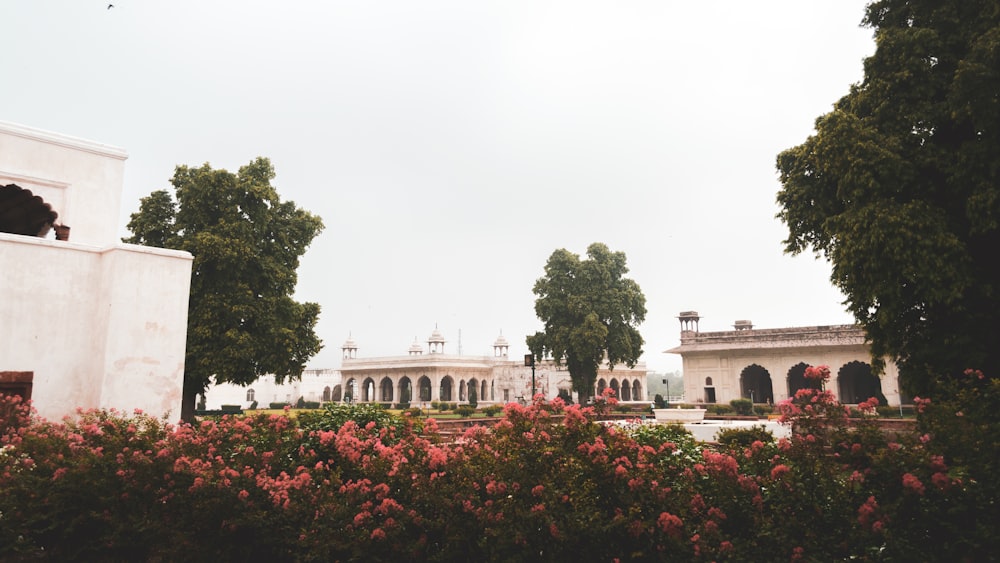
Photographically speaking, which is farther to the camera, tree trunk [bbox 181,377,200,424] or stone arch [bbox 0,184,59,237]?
tree trunk [bbox 181,377,200,424]

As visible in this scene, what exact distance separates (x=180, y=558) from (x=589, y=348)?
1015 inches

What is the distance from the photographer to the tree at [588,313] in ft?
97.6

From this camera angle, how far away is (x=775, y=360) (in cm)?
3216

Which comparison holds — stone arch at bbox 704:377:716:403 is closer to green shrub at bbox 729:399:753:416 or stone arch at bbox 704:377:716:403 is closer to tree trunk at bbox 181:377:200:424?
green shrub at bbox 729:399:753:416

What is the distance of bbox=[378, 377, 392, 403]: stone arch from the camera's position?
47.5 metres

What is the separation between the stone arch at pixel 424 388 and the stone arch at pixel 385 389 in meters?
2.85

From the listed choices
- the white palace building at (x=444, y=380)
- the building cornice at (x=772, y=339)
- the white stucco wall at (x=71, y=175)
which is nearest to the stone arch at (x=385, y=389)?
the white palace building at (x=444, y=380)

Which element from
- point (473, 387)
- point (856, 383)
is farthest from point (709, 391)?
point (473, 387)

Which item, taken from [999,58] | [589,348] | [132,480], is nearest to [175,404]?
[132,480]

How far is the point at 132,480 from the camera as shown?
4828 mm

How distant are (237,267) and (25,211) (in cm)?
726

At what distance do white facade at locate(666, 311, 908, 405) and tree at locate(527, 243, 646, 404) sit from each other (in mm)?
5452

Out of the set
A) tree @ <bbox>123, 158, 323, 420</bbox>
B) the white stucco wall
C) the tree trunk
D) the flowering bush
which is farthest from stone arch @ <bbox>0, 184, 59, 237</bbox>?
the tree trunk

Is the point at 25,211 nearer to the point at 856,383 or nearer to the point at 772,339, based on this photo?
the point at 772,339
